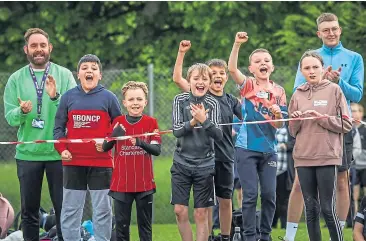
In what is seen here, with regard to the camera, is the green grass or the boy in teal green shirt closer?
the boy in teal green shirt

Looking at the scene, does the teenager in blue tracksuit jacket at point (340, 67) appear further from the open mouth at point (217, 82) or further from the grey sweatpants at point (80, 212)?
the grey sweatpants at point (80, 212)

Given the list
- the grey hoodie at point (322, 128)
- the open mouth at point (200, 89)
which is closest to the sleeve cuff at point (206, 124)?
the open mouth at point (200, 89)

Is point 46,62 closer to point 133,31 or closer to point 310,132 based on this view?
point 310,132

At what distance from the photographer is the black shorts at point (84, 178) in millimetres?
10789

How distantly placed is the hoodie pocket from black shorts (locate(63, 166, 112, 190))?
1914 millimetres

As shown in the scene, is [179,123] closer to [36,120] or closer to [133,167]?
[133,167]

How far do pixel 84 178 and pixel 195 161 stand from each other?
112 cm

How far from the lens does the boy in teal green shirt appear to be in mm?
11195

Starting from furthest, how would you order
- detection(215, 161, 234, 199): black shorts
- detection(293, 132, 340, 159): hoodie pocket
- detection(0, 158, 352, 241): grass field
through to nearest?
detection(0, 158, 352, 241): grass field, detection(215, 161, 234, 199): black shorts, detection(293, 132, 340, 159): hoodie pocket

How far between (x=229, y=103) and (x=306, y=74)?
1.25 m

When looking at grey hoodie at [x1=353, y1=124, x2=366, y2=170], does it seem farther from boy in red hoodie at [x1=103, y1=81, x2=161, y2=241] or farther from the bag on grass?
boy in red hoodie at [x1=103, y1=81, x2=161, y2=241]

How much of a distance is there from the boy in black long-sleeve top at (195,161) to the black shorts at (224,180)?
63cm

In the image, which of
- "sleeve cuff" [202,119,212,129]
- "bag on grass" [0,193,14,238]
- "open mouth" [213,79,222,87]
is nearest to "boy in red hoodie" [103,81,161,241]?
"sleeve cuff" [202,119,212,129]

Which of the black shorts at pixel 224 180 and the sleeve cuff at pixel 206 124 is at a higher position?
the sleeve cuff at pixel 206 124
